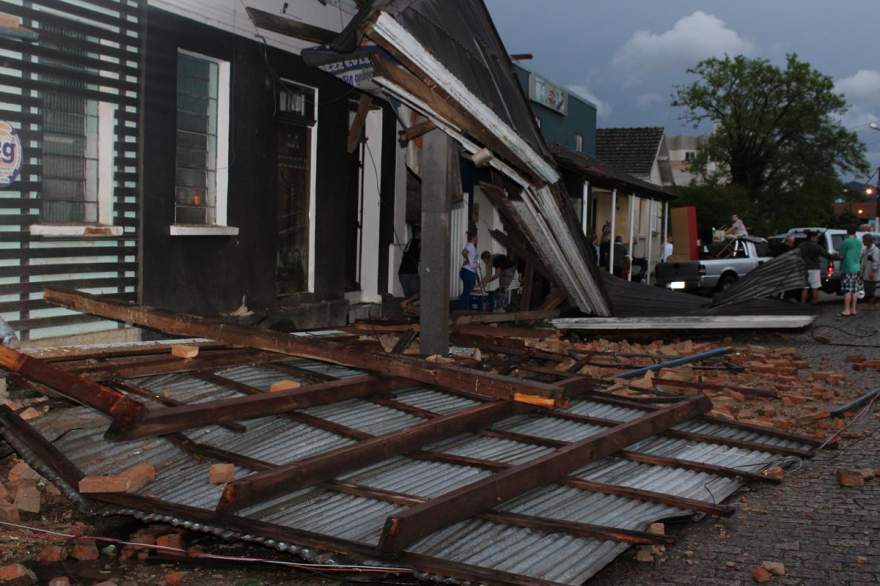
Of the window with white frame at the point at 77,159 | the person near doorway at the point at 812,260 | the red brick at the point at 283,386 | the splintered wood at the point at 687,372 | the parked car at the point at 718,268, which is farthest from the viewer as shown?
the parked car at the point at 718,268

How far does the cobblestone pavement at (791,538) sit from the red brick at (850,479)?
0.16ft

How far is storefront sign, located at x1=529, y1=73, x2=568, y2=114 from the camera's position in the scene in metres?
25.0

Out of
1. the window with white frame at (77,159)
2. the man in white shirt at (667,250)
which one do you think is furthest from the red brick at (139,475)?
the man in white shirt at (667,250)

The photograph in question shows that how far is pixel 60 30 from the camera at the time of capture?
30.2 ft

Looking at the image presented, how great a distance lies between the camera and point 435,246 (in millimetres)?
10391

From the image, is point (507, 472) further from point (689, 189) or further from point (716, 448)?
point (689, 189)

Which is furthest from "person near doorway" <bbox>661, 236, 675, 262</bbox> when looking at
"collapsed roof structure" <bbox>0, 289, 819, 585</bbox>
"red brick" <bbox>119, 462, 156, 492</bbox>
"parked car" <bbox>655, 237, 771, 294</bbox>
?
"red brick" <bbox>119, 462, 156, 492</bbox>

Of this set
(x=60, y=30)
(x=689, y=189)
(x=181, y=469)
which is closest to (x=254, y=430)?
(x=181, y=469)

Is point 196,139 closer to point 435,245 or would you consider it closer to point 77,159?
point 77,159

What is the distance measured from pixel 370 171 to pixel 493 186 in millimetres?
4008

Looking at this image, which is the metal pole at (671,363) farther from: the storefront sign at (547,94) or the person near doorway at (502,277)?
the storefront sign at (547,94)

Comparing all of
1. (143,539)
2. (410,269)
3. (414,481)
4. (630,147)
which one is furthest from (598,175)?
(630,147)

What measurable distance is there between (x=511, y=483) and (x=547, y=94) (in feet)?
74.2

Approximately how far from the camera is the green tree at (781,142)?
5656 centimetres
